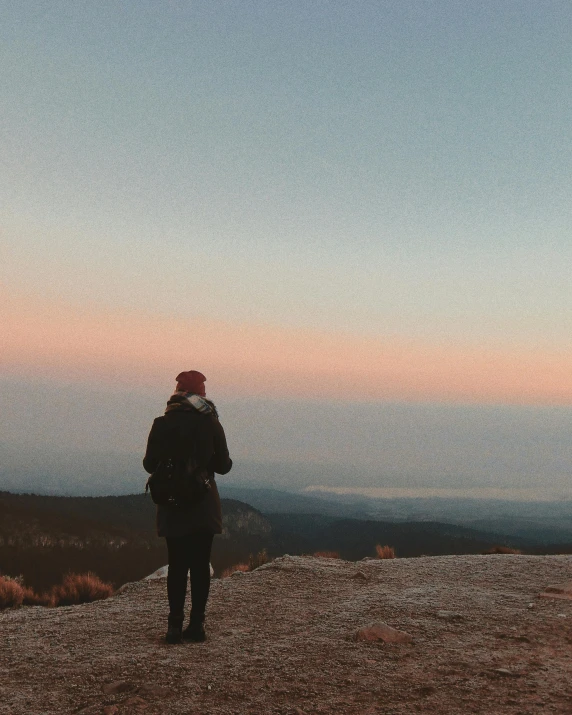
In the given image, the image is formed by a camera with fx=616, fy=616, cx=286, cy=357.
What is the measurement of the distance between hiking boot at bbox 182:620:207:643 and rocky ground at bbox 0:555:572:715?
11 cm

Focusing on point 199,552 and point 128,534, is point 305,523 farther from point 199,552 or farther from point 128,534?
point 199,552

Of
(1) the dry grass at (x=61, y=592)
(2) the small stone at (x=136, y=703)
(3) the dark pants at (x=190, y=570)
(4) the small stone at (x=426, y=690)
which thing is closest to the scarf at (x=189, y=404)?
(3) the dark pants at (x=190, y=570)

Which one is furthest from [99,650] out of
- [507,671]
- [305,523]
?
[305,523]

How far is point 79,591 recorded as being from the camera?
11945 mm

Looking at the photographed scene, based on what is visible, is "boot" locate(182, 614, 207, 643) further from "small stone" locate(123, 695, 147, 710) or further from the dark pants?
"small stone" locate(123, 695, 147, 710)

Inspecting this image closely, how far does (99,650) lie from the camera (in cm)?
618

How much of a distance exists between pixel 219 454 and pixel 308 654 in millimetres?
2093

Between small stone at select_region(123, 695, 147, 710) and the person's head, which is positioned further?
the person's head

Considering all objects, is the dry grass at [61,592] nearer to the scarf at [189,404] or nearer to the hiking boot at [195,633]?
the hiking boot at [195,633]

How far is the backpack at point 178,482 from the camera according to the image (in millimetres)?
6129

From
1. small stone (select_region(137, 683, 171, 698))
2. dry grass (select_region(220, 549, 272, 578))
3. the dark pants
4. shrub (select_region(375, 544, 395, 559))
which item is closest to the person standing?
the dark pants

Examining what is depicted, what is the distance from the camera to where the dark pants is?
631cm

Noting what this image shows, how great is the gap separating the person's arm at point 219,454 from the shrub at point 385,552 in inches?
356

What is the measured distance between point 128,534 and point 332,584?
69690 mm
